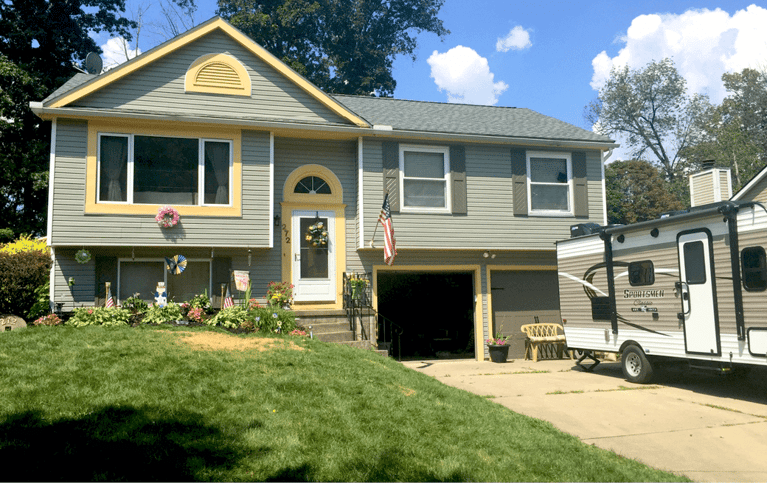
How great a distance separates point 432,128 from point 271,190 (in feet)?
14.1

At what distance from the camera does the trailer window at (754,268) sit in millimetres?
8062

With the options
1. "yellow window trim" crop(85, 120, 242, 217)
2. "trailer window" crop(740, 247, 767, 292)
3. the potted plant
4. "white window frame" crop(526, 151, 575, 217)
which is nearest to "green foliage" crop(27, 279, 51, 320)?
"yellow window trim" crop(85, 120, 242, 217)

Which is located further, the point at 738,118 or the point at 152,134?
the point at 738,118

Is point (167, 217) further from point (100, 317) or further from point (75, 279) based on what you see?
point (100, 317)

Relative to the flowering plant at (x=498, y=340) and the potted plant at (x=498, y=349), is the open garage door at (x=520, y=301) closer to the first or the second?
the flowering plant at (x=498, y=340)

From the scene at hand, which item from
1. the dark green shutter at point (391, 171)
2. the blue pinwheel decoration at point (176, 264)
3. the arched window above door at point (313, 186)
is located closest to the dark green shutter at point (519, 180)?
the dark green shutter at point (391, 171)

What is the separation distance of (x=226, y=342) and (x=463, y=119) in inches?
370

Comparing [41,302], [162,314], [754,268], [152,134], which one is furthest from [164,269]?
[754,268]

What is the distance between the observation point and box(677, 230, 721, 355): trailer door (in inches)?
348

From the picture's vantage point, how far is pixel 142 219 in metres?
11.9

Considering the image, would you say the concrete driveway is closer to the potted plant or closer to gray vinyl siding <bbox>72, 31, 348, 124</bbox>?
the potted plant

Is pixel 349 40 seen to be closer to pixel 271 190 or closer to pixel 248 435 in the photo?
pixel 271 190

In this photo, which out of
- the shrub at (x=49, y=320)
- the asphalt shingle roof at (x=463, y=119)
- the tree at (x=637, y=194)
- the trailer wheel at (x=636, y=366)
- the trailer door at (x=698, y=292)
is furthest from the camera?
the tree at (x=637, y=194)

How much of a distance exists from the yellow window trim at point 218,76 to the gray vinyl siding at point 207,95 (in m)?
0.10
